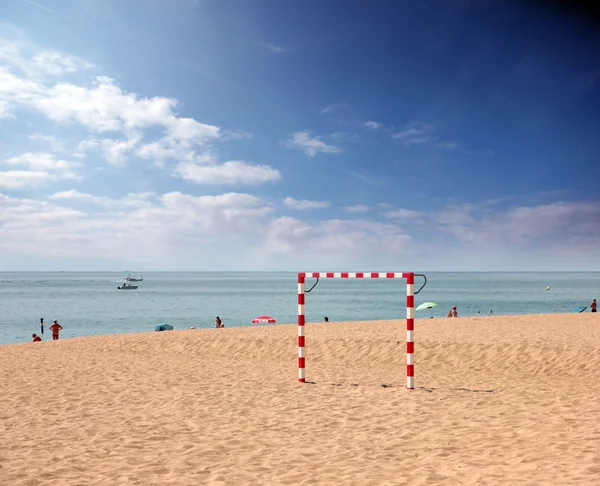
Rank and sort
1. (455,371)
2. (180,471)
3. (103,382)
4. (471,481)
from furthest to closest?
(455,371) → (103,382) → (180,471) → (471,481)

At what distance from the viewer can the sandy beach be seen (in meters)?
5.49

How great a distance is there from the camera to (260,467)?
18.4ft

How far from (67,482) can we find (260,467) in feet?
6.92

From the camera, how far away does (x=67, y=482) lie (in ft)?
17.1

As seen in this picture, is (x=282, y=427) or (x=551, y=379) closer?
(x=282, y=427)

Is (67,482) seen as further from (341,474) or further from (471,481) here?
(471,481)

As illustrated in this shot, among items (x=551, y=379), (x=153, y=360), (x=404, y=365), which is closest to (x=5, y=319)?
(x=153, y=360)

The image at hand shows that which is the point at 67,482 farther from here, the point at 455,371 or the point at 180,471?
the point at 455,371

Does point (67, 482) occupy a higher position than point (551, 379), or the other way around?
point (67, 482)

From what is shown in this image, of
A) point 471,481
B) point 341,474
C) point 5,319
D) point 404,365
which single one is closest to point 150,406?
point 341,474

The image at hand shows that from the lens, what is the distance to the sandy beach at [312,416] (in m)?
5.49

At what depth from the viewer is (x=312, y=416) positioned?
8.02 meters

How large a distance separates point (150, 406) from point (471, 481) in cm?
597

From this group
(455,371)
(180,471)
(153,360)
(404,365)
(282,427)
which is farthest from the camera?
(153,360)
